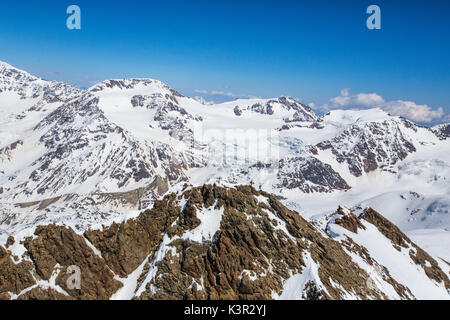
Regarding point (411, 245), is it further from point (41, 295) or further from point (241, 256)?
point (41, 295)

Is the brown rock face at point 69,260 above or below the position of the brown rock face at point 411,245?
above

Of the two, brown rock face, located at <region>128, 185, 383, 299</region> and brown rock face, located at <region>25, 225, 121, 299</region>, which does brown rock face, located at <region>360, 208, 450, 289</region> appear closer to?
brown rock face, located at <region>128, 185, 383, 299</region>

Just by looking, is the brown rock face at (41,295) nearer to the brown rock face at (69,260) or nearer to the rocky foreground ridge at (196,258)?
the rocky foreground ridge at (196,258)

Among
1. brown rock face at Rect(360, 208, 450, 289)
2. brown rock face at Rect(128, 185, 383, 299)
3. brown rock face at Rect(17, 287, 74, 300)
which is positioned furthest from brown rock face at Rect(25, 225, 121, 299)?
brown rock face at Rect(360, 208, 450, 289)

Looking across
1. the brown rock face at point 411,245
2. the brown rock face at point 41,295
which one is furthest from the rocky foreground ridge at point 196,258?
the brown rock face at point 411,245
